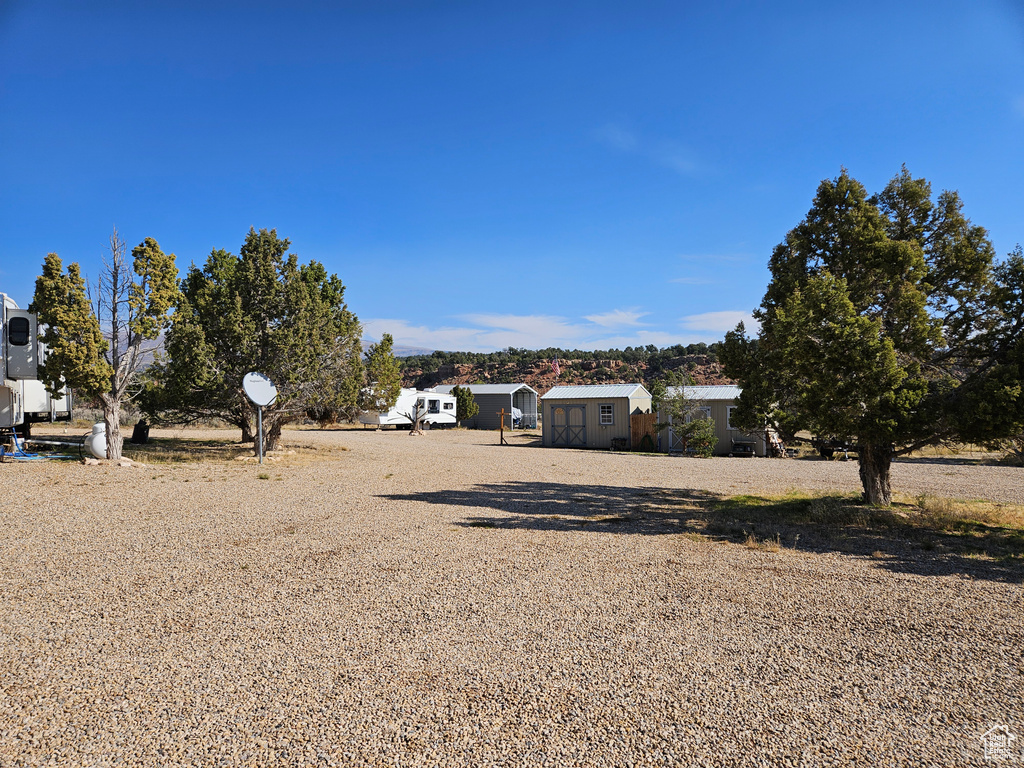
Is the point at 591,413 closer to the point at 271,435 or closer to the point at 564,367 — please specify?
the point at 271,435

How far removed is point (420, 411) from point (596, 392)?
13642mm

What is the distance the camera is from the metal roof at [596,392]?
27.9 m

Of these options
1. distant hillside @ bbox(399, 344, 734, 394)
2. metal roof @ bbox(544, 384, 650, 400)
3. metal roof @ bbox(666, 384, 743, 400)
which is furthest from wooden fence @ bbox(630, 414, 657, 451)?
distant hillside @ bbox(399, 344, 734, 394)

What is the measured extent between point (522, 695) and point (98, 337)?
1412 centimetres

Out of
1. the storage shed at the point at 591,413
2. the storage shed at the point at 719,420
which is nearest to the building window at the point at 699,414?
the storage shed at the point at 719,420

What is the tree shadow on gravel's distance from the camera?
7.02m

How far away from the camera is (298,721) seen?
3.24 metres

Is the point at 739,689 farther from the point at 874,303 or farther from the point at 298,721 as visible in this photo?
the point at 874,303

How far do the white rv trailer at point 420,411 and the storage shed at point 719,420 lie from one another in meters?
17.3

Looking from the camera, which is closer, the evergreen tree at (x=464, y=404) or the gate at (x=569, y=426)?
the gate at (x=569, y=426)

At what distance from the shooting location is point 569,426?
29078 mm

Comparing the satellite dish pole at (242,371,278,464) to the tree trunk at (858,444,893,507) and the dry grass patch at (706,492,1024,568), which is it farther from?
the tree trunk at (858,444,893,507)

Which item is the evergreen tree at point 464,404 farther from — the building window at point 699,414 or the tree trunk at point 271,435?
the tree trunk at point 271,435

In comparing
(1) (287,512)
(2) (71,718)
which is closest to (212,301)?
(1) (287,512)
